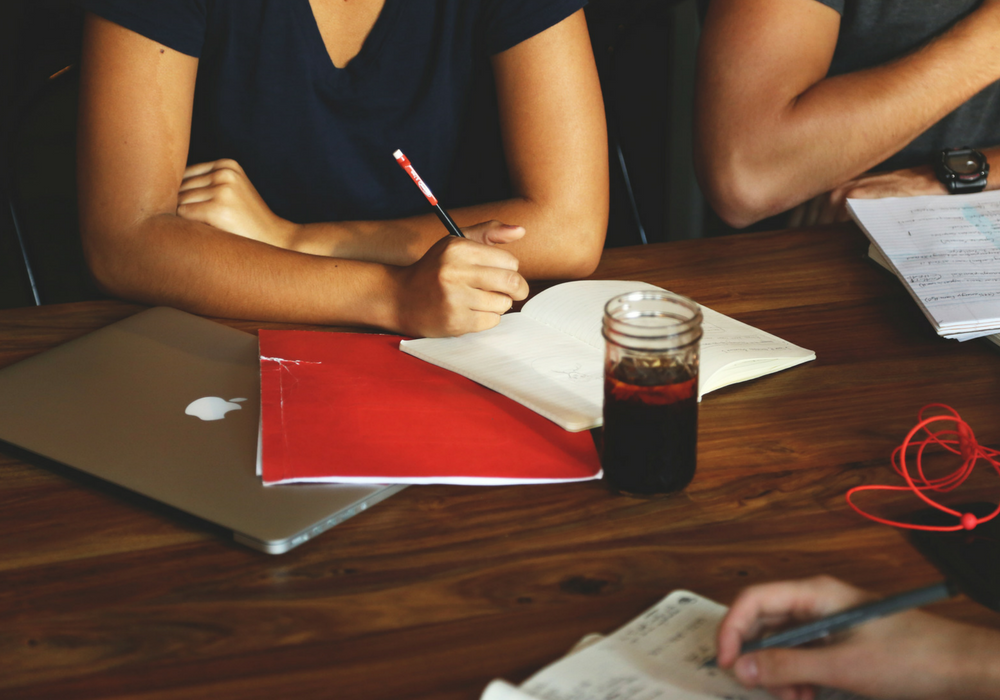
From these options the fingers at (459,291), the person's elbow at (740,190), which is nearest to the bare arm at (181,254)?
the fingers at (459,291)

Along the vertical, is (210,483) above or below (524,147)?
below

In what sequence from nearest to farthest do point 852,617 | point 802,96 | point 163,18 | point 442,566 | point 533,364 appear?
point 852,617 < point 442,566 < point 533,364 < point 163,18 < point 802,96

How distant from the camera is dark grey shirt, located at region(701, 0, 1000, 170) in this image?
1405 millimetres

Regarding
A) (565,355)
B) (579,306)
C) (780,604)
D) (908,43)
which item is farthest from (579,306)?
(908,43)

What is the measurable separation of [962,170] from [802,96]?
0.92ft

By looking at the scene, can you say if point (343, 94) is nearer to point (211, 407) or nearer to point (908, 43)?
point (211, 407)

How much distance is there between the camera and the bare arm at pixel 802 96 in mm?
1330

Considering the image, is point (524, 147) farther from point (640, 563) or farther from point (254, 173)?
point (640, 563)

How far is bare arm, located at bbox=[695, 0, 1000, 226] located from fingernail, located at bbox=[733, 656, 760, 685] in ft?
3.54

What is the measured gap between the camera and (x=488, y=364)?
2.85 feet

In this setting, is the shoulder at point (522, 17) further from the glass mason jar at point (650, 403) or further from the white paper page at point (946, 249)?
the glass mason jar at point (650, 403)

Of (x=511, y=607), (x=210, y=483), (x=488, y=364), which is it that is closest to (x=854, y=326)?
(x=488, y=364)

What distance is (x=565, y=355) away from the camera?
89cm

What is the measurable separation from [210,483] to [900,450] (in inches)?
23.9
